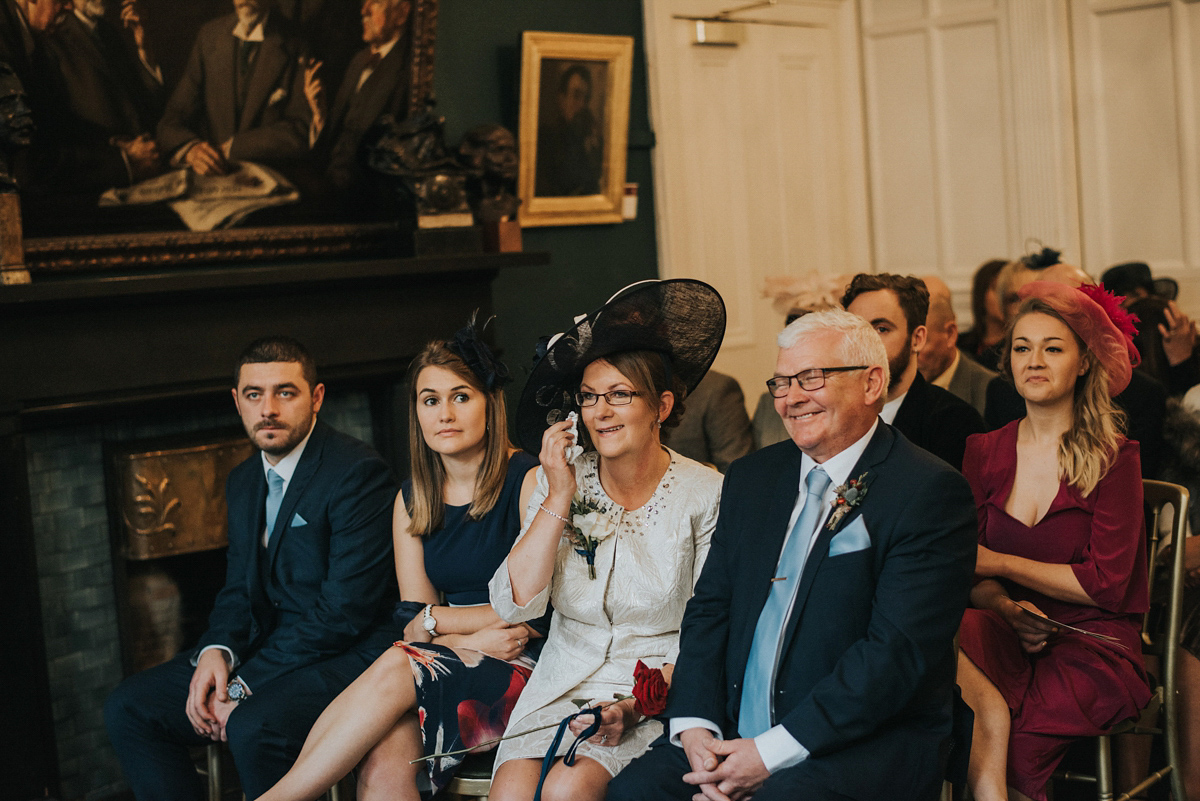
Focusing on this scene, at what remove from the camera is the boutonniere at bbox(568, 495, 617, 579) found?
2.66m

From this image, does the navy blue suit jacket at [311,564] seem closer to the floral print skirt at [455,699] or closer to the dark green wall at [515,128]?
the floral print skirt at [455,699]

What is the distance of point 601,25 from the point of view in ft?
18.1

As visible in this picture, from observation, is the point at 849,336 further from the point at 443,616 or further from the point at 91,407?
the point at 91,407

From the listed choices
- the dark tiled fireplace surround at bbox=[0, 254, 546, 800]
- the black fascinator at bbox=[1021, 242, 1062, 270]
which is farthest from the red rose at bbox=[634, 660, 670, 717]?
the black fascinator at bbox=[1021, 242, 1062, 270]

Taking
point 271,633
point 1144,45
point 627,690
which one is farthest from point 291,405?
point 1144,45

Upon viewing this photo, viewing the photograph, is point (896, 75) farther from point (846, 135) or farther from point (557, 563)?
point (557, 563)

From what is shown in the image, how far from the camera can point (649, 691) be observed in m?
2.41

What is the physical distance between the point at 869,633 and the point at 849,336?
0.58m

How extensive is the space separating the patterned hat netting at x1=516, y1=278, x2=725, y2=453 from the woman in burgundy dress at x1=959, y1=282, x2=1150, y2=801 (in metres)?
0.81

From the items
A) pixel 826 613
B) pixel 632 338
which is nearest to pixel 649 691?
pixel 826 613

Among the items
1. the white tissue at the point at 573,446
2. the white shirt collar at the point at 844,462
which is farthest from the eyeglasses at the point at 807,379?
the white tissue at the point at 573,446

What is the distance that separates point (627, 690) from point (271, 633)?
1205mm

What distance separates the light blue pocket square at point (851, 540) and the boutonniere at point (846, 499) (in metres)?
0.02

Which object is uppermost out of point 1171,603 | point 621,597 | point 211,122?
point 211,122
